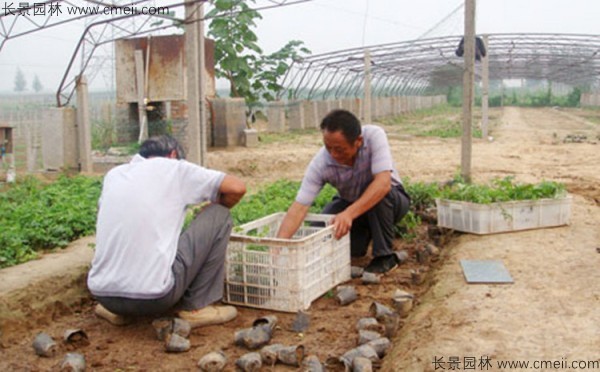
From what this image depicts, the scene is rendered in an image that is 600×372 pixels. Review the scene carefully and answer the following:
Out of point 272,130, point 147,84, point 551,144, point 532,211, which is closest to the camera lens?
point 532,211

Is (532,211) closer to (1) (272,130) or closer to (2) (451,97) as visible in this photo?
(1) (272,130)

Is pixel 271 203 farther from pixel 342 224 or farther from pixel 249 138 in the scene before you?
pixel 249 138

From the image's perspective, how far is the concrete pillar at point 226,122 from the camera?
15.5 meters

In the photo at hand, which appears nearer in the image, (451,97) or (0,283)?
(0,283)

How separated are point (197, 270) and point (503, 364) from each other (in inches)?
78.0

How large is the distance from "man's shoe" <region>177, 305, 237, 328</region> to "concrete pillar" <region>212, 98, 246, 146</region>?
37.6 feet

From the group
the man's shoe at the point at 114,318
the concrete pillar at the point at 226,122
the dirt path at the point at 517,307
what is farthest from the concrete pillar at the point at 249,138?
the man's shoe at the point at 114,318

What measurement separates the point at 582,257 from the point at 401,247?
1.68 meters

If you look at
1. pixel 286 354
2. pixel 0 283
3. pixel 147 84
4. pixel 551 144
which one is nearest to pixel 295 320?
pixel 286 354

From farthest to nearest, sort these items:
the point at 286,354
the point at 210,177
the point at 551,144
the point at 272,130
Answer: the point at 272,130
the point at 551,144
the point at 210,177
the point at 286,354

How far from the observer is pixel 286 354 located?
3.58m

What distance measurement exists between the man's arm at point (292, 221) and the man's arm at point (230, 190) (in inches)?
29.8

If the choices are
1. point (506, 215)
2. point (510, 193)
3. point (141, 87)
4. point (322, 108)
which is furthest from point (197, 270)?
Result: point (322, 108)

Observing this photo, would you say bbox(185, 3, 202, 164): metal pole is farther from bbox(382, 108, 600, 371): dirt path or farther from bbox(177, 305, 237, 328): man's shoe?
bbox(177, 305, 237, 328): man's shoe
